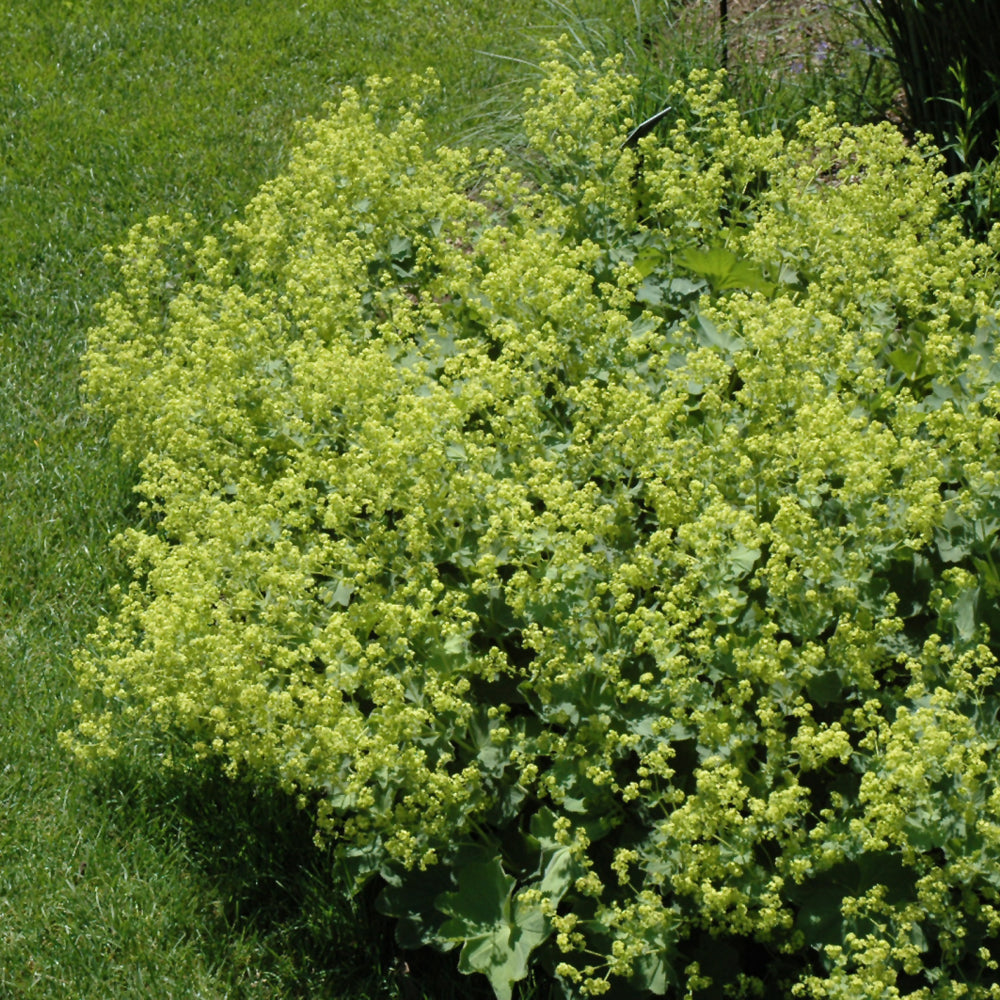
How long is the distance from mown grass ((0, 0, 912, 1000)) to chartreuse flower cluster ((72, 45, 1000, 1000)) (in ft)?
0.71

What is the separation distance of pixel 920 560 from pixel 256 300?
87.6 inches

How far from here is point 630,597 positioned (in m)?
2.83

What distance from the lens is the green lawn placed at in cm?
317

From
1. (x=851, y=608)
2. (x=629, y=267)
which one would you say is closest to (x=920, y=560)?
(x=851, y=608)

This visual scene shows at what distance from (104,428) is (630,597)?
8.67 feet

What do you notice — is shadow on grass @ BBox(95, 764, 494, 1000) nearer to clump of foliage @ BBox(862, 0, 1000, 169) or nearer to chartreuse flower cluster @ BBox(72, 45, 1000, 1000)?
chartreuse flower cluster @ BBox(72, 45, 1000, 1000)

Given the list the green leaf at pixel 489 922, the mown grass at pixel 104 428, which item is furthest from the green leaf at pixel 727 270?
the green leaf at pixel 489 922

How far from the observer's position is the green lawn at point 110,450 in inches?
125

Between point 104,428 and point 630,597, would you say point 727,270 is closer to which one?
point 630,597

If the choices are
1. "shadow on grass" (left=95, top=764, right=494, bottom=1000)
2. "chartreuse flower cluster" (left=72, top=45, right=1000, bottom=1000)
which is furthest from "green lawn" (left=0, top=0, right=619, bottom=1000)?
"chartreuse flower cluster" (left=72, top=45, right=1000, bottom=1000)

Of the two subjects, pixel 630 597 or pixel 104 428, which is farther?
pixel 104 428

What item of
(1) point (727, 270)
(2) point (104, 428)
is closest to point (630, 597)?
(1) point (727, 270)

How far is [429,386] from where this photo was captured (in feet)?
11.7

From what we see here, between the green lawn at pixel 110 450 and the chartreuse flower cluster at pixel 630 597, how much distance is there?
0.22 meters
